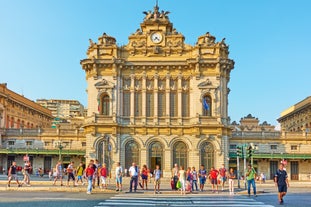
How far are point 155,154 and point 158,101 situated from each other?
6.20 metres

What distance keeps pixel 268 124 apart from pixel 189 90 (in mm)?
54448

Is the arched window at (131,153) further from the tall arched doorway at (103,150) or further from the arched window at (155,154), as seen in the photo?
the tall arched doorway at (103,150)

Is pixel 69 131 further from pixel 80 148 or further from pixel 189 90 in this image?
pixel 189 90

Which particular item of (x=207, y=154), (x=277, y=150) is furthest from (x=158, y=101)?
(x=277, y=150)

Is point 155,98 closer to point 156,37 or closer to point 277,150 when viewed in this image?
point 156,37

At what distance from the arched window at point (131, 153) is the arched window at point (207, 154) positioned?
7.53 metres

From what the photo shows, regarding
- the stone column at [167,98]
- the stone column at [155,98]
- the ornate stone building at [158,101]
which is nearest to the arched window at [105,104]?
the ornate stone building at [158,101]

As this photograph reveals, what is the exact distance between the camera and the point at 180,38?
55.6 metres

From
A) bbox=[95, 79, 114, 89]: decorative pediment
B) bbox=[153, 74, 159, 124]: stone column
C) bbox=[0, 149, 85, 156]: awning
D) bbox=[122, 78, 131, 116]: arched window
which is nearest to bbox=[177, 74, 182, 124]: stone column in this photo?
bbox=[153, 74, 159, 124]: stone column

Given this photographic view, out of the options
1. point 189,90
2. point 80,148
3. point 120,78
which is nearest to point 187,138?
point 189,90

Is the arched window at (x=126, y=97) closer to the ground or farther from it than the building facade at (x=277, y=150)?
farther from it

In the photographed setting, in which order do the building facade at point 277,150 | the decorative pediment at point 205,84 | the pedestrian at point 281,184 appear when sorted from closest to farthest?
1. the pedestrian at point 281,184
2. the decorative pediment at point 205,84
3. the building facade at point 277,150

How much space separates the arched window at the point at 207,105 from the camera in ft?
176

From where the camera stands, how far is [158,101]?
54688 millimetres
